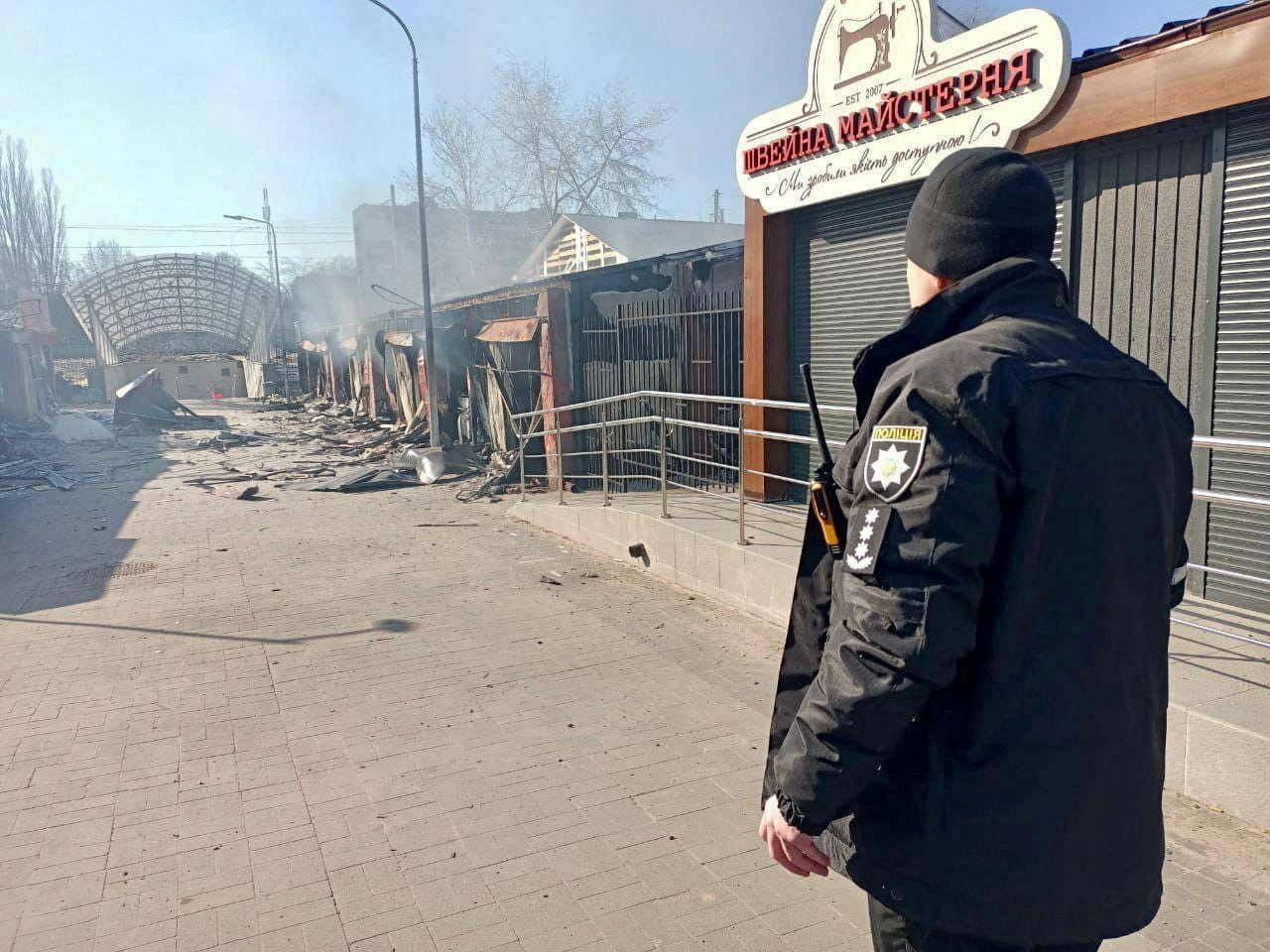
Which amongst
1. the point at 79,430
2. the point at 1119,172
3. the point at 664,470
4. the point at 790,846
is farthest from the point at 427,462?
the point at 79,430

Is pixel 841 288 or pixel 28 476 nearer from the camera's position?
pixel 841 288

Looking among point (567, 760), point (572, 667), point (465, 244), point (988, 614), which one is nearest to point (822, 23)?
point (572, 667)

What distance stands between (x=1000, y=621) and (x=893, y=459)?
0.97 feet

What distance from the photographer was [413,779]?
400cm

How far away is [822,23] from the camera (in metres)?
7.21

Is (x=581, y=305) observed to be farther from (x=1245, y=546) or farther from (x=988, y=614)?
(x=988, y=614)

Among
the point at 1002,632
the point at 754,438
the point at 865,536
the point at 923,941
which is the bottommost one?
the point at 923,941

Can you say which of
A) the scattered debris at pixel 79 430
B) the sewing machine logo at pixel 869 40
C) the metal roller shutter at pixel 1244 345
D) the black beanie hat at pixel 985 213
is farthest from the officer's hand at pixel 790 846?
the scattered debris at pixel 79 430

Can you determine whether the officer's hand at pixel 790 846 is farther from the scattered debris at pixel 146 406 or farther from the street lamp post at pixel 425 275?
the scattered debris at pixel 146 406

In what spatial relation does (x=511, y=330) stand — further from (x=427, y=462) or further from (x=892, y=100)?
(x=892, y=100)

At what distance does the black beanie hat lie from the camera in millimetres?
1520

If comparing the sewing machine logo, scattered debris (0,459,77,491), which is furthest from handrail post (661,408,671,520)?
scattered debris (0,459,77,491)

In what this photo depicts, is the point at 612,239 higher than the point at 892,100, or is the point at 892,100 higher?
the point at 612,239

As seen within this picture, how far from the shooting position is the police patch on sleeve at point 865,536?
140cm
